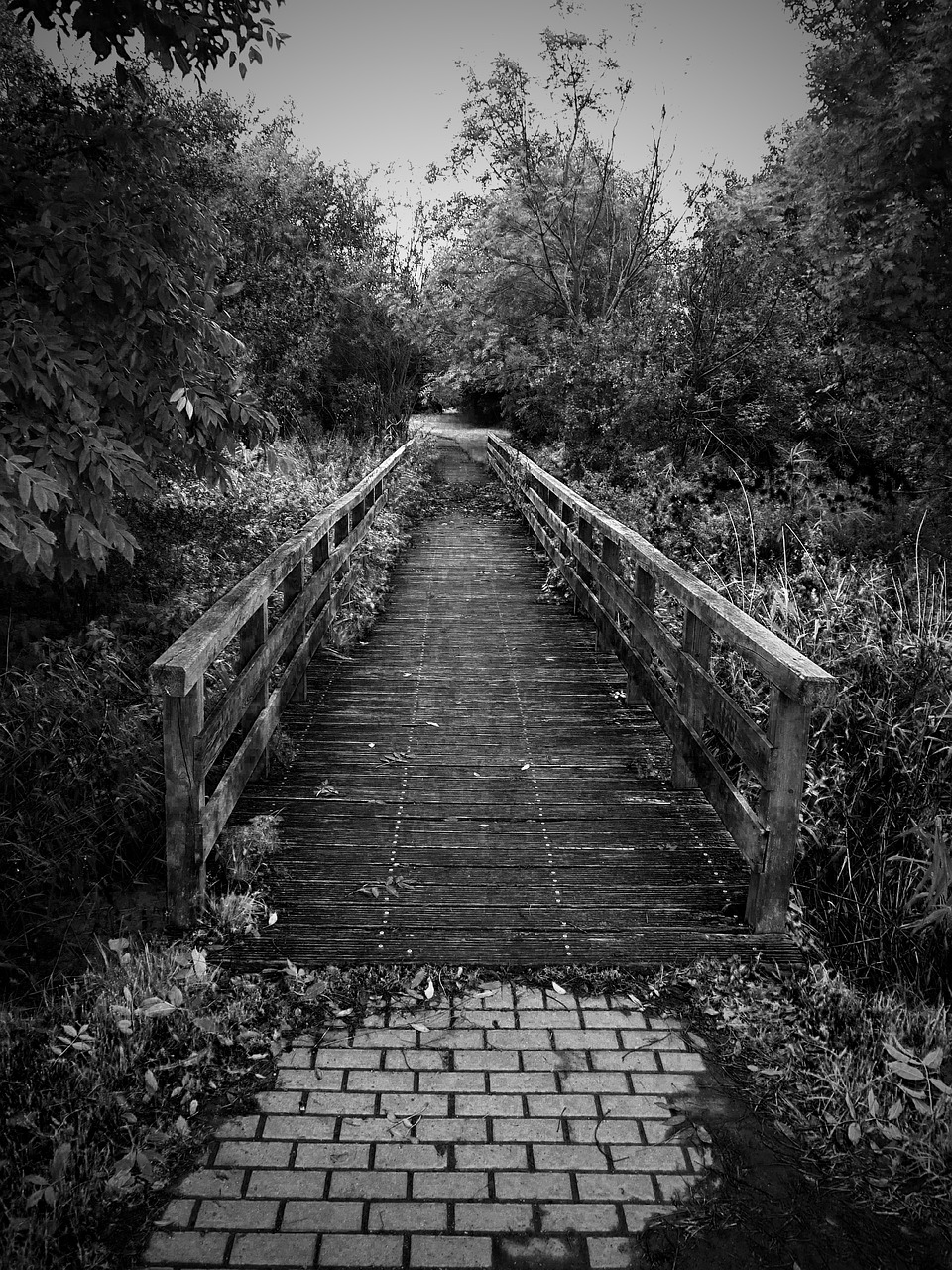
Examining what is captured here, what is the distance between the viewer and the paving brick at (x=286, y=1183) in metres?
2.37

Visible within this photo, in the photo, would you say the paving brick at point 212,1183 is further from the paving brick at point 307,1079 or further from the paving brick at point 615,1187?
the paving brick at point 615,1187

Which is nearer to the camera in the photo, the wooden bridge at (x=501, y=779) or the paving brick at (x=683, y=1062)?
the paving brick at (x=683, y=1062)

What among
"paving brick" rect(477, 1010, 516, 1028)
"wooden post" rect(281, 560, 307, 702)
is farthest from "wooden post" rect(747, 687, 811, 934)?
"wooden post" rect(281, 560, 307, 702)

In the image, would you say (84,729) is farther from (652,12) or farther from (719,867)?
(652,12)

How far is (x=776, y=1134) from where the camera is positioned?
2605mm

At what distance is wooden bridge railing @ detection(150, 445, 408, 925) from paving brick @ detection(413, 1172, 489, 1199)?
1513mm

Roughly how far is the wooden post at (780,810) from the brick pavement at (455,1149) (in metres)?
0.73

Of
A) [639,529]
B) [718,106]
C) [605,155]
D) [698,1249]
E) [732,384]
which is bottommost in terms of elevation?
[698,1249]

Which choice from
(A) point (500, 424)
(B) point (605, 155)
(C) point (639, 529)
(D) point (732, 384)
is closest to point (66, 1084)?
(C) point (639, 529)

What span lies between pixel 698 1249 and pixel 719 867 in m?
2.03

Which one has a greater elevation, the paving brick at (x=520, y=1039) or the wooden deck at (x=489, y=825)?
the wooden deck at (x=489, y=825)

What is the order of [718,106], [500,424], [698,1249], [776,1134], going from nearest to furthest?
[698,1249] → [776,1134] → [718,106] → [500,424]

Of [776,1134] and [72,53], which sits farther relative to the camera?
[72,53]

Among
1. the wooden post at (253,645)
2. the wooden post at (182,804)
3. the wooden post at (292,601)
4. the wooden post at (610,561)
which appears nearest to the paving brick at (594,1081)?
the wooden post at (182,804)
